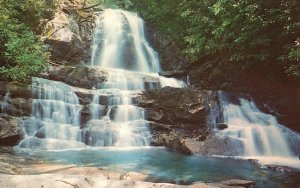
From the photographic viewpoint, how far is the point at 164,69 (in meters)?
18.9

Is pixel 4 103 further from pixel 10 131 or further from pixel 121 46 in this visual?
pixel 121 46

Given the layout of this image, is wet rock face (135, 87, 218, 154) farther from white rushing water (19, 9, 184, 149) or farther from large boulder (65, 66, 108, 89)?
large boulder (65, 66, 108, 89)

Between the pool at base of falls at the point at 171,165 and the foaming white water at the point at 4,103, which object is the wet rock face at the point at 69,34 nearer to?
the foaming white water at the point at 4,103

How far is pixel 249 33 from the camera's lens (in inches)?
476

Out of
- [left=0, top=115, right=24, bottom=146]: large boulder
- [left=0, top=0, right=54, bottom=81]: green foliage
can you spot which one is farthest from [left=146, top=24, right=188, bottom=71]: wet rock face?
[left=0, top=115, right=24, bottom=146]: large boulder

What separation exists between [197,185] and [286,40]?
327 inches

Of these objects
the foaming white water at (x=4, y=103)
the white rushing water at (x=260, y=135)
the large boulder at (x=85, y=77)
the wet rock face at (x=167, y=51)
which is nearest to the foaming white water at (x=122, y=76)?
the large boulder at (x=85, y=77)

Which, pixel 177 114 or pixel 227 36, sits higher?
pixel 227 36

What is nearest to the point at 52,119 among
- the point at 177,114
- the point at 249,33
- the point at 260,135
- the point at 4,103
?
the point at 4,103

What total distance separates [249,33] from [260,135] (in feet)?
12.3

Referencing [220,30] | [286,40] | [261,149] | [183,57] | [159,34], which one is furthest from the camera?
[159,34]

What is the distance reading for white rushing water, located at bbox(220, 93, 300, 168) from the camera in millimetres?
10703

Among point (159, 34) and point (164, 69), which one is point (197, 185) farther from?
point (159, 34)

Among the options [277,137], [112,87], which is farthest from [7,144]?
[277,137]
